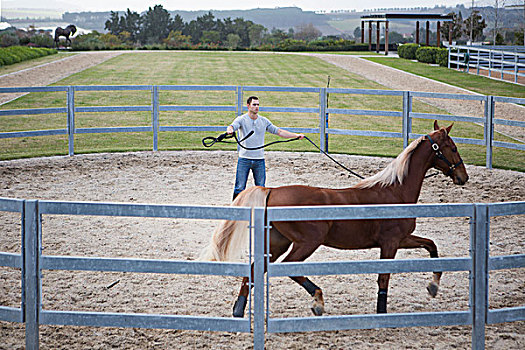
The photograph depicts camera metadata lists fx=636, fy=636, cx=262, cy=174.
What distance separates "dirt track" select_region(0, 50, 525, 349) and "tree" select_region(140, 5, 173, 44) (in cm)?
8687

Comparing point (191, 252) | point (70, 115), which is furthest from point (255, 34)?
point (191, 252)

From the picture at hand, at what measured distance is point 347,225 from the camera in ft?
18.6

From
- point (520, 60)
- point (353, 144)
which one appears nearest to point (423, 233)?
point (353, 144)

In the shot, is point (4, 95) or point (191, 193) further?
point (4, 95)

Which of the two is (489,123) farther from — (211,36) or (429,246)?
(211,36)

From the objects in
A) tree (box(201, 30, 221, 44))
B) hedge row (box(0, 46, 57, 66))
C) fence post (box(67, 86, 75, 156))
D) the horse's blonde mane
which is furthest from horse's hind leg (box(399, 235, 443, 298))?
tree (box(201, 30, 221, 44))

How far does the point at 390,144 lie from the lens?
16.5m

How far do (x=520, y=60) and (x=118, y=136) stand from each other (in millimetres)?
26039

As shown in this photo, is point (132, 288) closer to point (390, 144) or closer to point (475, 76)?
point (390, 144)

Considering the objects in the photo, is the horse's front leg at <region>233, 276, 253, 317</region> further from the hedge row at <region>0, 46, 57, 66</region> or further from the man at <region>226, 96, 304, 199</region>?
the hedge row at <region>0, 46, 57, 66</region>

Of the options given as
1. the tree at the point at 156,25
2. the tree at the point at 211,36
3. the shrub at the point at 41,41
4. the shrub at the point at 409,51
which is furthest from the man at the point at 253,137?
the tree at the point at 156,25

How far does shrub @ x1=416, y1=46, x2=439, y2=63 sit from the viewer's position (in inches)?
1580

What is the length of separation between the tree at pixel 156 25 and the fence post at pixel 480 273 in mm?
95030

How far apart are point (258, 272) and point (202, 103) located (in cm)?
2167
